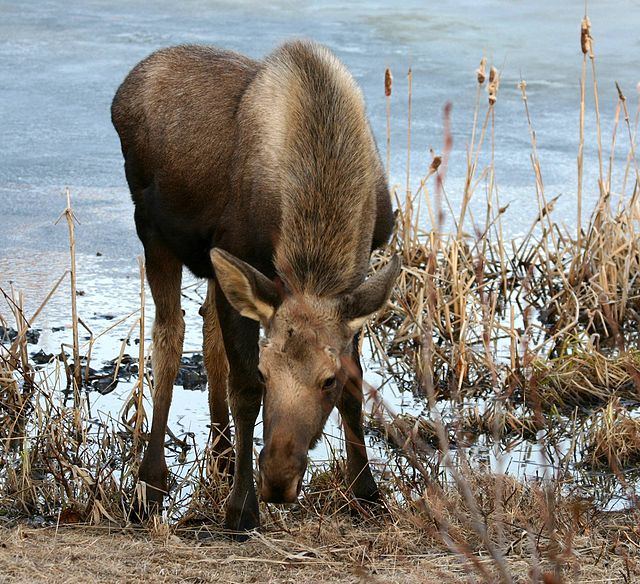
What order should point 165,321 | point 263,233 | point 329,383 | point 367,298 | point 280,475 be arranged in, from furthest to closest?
1. point 165,321
2. point 263,233
3. point 367,298
4. point 329,383
5. point 280,475

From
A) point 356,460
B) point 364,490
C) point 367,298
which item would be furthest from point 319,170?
point 364,490

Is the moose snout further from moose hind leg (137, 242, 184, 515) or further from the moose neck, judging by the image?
moose hind leg (137, 242, 184, 515)

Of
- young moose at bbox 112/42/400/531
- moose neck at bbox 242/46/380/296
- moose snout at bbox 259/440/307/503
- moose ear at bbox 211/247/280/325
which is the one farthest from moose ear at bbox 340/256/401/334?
moose snout at bbox 259/440/307/503

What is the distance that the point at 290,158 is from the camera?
479cm

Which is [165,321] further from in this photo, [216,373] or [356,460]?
[356,460]

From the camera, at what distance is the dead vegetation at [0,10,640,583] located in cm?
438

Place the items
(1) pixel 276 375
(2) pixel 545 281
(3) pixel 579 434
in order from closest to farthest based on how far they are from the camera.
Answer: (1) pixel 276 375
(3) pixel 579 434
(2) pixel 545 281

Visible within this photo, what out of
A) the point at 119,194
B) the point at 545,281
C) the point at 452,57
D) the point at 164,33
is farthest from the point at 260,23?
the point at 545,281

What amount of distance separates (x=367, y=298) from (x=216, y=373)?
1584 millimetres

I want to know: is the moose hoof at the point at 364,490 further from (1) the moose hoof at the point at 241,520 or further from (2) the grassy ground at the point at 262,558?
(1) the moose hoof at the point at 241,520

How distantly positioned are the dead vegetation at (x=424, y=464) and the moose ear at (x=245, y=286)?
640 millimetres

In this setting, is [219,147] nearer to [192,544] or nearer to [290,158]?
[290,158]

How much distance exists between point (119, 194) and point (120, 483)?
176 inches

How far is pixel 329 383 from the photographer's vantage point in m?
4.23
